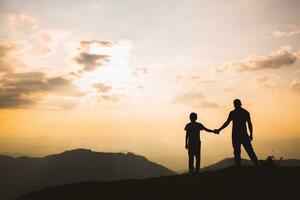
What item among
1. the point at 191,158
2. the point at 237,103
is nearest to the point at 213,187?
the point at 191,158

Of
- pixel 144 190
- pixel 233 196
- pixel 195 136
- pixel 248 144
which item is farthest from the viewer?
pixel 195 136

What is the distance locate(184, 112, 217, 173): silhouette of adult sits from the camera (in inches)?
649

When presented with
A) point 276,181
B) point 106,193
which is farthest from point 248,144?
point 106,193

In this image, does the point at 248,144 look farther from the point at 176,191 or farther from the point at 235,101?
the point at 176,191

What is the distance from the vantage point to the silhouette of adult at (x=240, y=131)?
15148mm

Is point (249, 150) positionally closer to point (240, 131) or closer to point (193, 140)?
point (240, 131)

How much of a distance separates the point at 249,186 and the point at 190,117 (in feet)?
15.1

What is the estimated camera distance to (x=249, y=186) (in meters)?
→ 13.0

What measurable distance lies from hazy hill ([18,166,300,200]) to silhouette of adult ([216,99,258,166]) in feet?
2.28

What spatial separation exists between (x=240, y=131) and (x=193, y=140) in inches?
89.7

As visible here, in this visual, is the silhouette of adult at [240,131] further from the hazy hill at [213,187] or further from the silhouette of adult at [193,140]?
the silhouette of adult at [193,140]

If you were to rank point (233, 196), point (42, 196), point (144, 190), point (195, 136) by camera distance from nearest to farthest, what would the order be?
point (233, 196)
point (144, 190)
point (195, 136)
point (42, 196)

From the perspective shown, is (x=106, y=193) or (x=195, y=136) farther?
(x=195, y=136)

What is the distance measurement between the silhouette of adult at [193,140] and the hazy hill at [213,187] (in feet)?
3.36
